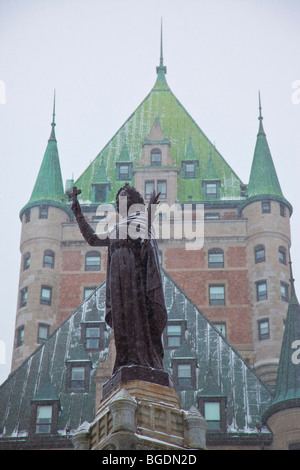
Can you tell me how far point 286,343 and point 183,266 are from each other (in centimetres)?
2223

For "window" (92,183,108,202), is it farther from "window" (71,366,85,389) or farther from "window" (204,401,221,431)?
"window" (204,401,221,431)

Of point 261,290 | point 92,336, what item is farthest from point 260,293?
point 92,336

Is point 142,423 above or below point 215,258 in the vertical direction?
below

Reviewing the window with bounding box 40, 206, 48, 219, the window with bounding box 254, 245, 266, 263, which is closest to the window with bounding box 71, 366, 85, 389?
the window with bounding box 254, 245, 266, 263

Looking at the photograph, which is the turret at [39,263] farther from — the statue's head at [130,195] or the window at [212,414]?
the statue's head at [130,195]

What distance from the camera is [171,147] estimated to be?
7719 cm

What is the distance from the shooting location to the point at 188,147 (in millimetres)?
76500

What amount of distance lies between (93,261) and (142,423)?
54642mm

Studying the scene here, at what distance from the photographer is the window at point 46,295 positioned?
66125 mm

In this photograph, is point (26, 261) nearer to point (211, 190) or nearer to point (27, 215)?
point (27, 215)

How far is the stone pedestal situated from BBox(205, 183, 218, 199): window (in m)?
60.6

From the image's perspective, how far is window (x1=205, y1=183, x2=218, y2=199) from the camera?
74062 mm

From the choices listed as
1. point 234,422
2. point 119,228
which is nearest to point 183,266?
point 234,422
